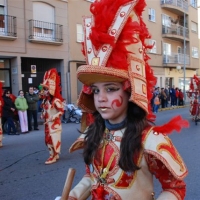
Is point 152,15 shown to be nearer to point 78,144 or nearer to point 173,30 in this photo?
point 173,30

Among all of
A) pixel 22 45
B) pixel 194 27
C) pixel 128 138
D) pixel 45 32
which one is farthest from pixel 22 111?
pixel 194 27

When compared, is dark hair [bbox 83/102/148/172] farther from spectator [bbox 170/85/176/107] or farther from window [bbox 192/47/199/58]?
window [bbox 192/47/199/58]

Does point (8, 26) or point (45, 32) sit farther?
point (45, 32)

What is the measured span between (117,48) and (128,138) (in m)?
0.57

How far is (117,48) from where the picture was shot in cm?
193

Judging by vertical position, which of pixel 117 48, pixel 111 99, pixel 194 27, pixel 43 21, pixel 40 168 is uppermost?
pixel 194 27

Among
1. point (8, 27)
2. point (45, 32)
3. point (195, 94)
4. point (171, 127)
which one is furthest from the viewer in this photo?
point (45, 32)

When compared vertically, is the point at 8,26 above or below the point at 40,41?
above

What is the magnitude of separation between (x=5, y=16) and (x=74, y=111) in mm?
6143

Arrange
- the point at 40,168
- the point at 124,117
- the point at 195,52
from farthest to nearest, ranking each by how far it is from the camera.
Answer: the point at 195,52 < the point at 40,168 < the point at 124,117

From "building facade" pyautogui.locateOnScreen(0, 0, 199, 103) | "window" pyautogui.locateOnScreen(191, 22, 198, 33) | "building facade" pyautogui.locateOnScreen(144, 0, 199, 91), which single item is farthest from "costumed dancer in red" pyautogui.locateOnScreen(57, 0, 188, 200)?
"window" pyautogui.locateOnScreen(191, 22, 198, 33)

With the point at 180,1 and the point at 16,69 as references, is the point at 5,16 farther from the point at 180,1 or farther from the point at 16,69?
the point at 180,1

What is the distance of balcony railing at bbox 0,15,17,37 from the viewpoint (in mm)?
15836

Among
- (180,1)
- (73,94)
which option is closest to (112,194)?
(73,94)
